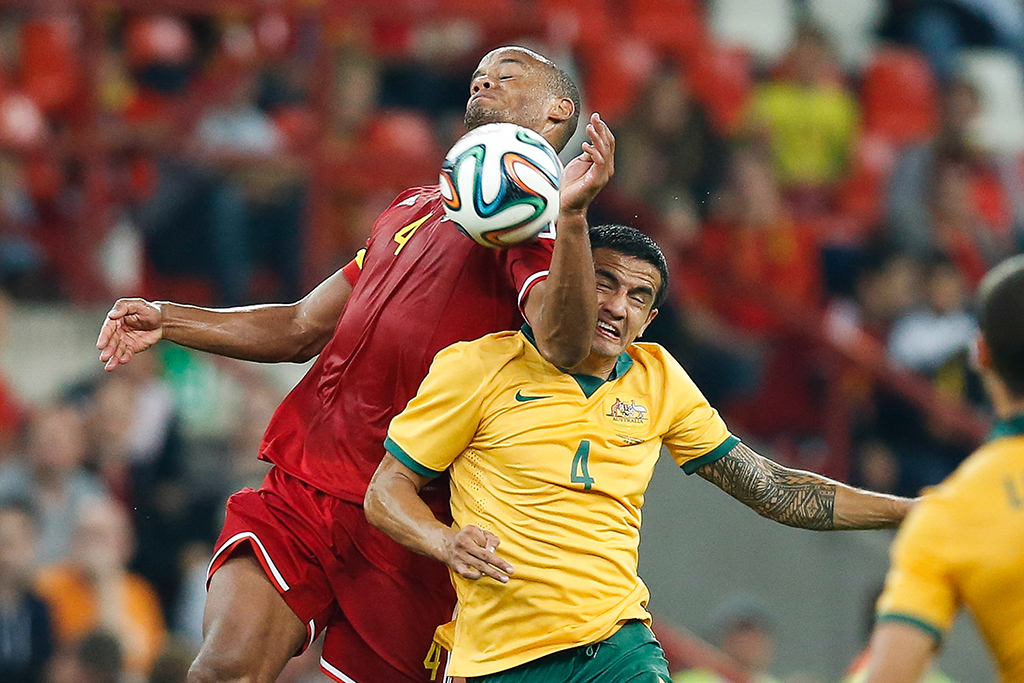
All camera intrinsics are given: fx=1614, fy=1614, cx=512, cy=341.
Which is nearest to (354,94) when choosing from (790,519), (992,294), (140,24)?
(140,24)

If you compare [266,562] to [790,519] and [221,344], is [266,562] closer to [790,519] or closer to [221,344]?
[221,344]

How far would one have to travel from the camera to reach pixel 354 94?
9945 millimetres

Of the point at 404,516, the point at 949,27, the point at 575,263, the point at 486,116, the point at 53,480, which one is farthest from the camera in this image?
the point at 949,27

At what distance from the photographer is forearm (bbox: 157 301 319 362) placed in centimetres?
498

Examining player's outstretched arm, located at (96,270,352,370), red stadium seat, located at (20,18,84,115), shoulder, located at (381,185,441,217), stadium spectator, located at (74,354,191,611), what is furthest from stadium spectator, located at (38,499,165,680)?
shoulder, located at (381,185,441,217)

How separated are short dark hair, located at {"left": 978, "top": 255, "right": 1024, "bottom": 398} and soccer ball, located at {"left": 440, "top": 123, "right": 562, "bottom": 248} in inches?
53.3

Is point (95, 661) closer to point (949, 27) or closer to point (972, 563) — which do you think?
point (972, 563)

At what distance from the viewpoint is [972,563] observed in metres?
3.08

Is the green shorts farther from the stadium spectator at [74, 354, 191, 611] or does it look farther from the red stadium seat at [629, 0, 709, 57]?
the red stadium seat at [629, 0, 709, 57]

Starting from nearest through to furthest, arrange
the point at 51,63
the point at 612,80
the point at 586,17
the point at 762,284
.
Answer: the point at 51,63 → the point at 762,284 → the point at 612,80 → the point at 586,17

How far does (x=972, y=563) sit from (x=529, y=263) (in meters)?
1.70

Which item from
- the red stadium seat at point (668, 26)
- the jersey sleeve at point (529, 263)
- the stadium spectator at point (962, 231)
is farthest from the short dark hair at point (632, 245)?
the red stadium seat at point (668, 26)

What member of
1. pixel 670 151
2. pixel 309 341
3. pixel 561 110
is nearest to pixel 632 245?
pixel 561 110

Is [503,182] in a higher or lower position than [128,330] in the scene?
higher
